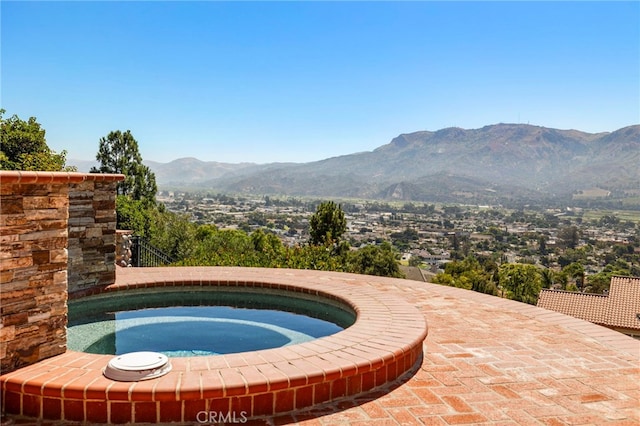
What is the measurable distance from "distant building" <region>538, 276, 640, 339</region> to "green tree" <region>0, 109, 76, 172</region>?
75.8 ft

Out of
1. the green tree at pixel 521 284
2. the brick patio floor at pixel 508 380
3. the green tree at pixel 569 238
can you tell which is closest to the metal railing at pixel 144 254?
the brick patio floor at pixel 508 380

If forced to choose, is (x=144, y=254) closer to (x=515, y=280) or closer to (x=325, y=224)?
(x=325, y=224)

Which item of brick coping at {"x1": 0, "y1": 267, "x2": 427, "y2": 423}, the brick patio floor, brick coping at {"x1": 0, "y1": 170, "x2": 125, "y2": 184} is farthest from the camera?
the brick patio floor

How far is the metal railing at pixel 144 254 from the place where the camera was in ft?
33.9

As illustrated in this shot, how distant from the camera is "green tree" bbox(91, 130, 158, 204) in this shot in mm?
33625

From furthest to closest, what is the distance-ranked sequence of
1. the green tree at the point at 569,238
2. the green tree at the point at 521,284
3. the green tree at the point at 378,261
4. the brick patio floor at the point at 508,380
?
the green tree at the point at 569,238 < the green tree at the point at 521,284 < the green tree at the point at 378,261 < the brick patio floor at the point at 508,380

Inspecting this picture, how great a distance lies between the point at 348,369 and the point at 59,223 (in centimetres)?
250

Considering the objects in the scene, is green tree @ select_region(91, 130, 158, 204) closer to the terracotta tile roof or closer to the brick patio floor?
the terracotta tile roof

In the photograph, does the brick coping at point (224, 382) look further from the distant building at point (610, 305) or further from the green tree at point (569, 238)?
the green tree at point (569, 238)

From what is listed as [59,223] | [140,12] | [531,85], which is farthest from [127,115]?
[59,223]

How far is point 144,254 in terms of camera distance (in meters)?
11.2

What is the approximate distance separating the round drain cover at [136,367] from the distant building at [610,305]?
20048 millimetres

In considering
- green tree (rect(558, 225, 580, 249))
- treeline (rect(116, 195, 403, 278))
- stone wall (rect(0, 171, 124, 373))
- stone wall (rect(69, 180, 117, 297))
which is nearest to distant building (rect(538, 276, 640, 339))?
treeline (rect(116, 195, 403, 278))

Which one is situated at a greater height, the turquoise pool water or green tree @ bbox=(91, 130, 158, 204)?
green tree @ bbox=(91, 130, 158, 204)
